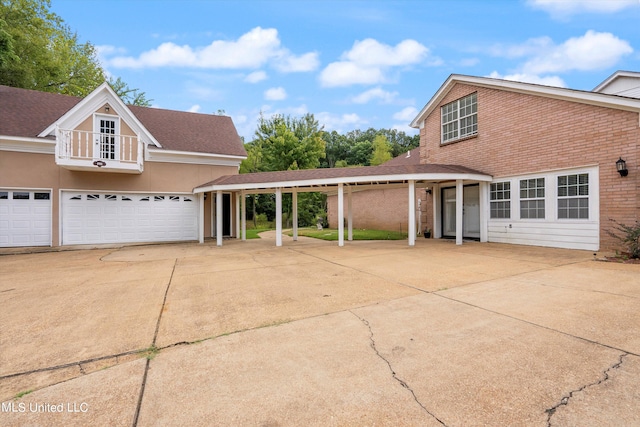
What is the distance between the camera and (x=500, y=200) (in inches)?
477

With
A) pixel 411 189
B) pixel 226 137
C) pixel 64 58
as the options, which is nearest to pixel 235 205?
pixel 226 137

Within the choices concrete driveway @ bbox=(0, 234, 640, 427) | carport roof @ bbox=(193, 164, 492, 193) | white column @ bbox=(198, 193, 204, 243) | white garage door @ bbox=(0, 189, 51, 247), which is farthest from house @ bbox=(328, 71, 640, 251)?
white garage door @ bbox=(0, 189, 51, 247)

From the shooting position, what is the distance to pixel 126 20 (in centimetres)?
1523

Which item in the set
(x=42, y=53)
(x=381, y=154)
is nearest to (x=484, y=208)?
(x=42, y=53)

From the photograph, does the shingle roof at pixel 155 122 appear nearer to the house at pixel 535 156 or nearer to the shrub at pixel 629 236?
the house at pixel 535 156

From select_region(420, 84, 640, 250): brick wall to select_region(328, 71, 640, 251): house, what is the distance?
0.08ft

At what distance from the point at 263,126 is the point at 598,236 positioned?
25.0m

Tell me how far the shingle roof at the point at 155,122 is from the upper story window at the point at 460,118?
10.4 meters

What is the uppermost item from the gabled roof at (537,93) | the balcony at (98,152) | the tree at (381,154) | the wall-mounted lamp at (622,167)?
the tree at (381,154)

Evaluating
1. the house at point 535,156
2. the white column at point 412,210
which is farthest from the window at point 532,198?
the white column at point 412,210

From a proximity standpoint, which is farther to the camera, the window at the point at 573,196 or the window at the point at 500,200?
the window at the point at 500,200

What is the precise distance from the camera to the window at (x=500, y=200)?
465 inches

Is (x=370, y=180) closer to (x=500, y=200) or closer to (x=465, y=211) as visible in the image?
(x=500, y=200)

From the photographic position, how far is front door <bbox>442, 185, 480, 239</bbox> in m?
13.4
